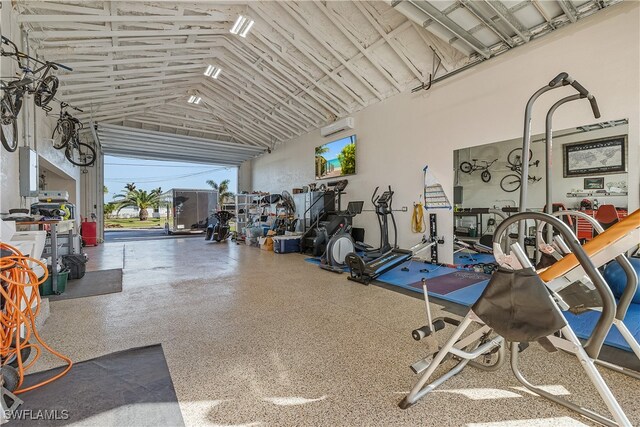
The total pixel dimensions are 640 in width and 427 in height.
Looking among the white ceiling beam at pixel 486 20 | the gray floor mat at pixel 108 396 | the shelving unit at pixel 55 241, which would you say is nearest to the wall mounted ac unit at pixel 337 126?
the white ceiling beam at pixel 486 20

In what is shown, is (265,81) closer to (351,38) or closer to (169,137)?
(351,38)

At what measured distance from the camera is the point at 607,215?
152 inches

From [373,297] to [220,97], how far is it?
825 cm

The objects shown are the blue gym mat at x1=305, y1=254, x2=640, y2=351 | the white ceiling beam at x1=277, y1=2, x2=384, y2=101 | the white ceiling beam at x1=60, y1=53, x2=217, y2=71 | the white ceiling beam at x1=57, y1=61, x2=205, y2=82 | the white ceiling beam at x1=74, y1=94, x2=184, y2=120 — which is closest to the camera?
the blue gym mat at x1=305, y1=254, x2=640, y2=351

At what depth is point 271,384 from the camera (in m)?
1.89

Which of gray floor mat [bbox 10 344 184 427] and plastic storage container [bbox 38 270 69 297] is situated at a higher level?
plastic storage container [bbox 38 270 69 297]

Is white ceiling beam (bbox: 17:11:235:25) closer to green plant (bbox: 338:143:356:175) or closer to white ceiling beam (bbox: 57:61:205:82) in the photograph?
white ceiling beam (bbox: 57:61:205:82)

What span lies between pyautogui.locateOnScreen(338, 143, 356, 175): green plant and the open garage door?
534cm

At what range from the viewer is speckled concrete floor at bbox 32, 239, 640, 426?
162 centimetres

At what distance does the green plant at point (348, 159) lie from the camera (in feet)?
25.3

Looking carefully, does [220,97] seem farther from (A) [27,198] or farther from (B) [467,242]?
(B) [467,242]

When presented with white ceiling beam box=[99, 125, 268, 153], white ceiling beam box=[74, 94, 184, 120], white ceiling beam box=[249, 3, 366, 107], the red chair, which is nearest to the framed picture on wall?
the red chair

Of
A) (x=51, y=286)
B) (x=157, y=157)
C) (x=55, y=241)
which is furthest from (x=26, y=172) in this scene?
(x=157, y=157)

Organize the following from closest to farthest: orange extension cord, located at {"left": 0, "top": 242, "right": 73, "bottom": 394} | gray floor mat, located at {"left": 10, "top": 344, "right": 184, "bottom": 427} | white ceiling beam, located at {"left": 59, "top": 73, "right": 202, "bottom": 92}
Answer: gray floor mat, located at {"left": 10, "top": 344, "right": 184, "bottom": 427} < orange extension cord, located at {"left": 0, "top": 242, "right": 73, "bottom": 394} < white ceiling beam, located at {"left": 59, "top": 73, "right": 202, "bottom": 92}
